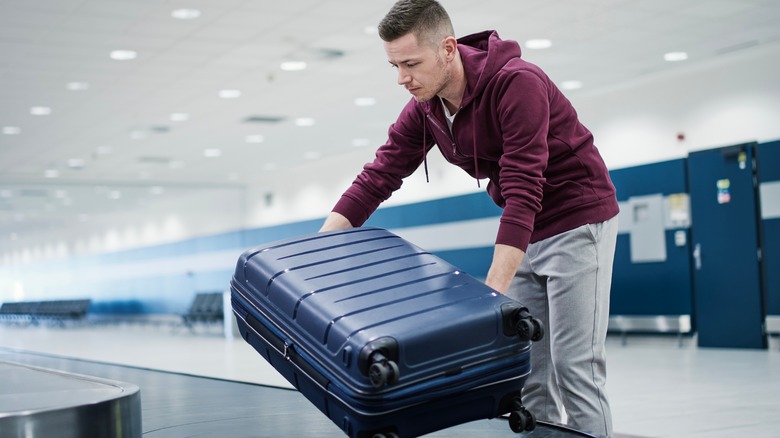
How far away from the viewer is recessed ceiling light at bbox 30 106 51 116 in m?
12.6

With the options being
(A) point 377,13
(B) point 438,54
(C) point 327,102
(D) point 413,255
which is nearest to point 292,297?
(D) point 413,255

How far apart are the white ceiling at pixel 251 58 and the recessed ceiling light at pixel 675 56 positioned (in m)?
0.19

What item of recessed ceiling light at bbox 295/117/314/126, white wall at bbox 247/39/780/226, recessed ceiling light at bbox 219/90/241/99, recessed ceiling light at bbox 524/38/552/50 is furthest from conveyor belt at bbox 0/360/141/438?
recessed ceiling light at bbox 295/117/314/126

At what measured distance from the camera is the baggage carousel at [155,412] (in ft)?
7.23

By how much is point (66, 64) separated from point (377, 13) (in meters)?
4.07

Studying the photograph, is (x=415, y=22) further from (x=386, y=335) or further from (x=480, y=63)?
(x=386, y=335)

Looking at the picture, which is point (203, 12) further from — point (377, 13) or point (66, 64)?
point (66, 64)

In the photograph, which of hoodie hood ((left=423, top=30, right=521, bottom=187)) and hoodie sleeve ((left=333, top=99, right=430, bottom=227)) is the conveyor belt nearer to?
hoodie sleeve ((left=333, top=99, right=430, bottom=227))

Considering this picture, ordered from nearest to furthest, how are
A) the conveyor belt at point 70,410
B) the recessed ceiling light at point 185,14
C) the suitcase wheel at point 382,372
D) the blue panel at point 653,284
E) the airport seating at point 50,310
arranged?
the suitcase wheel at point 382,372 < the conveyor belt at point 70,410 < the recessed ceiling light at point 185,14 < the blue panel at point 653,284 < the airport seating at point 50,310

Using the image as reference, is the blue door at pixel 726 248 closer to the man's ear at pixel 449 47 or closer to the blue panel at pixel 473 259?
the blue panel at pixel 473 259

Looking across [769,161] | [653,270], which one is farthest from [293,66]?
[769,161]

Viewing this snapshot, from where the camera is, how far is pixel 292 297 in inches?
79.8

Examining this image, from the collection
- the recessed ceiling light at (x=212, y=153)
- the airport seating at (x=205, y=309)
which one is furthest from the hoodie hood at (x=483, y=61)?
the airport seating at (x=205, y=309)

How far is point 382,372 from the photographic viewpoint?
5.61 feet
